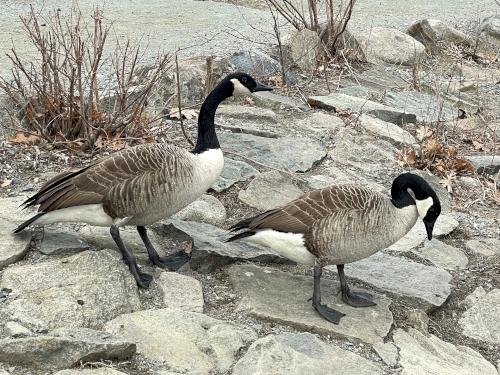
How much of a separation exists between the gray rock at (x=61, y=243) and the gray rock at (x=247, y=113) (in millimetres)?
3109

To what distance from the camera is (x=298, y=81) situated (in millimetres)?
9258

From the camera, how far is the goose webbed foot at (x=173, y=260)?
488cm

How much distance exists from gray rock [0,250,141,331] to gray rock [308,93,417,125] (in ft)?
14.0

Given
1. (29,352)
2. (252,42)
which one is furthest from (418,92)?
(29,352)

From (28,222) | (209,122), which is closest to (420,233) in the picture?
(209,122)

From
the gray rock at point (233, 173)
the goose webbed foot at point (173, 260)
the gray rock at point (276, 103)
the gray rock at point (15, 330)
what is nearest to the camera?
the gray rock at point (15, 330)

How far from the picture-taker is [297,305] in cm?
461

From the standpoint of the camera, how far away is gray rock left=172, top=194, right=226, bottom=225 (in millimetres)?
5648

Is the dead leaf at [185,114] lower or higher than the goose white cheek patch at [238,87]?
lower

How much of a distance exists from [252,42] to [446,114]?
3.11 meters

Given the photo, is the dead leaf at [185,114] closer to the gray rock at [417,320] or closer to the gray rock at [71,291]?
the gray rock at [71,291]

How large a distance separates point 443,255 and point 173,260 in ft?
6.93

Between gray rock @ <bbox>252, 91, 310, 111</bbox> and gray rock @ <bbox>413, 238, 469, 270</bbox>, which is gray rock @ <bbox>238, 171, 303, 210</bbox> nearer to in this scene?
gray rock @ <bbox>413, 238, 469, 270</bbox>

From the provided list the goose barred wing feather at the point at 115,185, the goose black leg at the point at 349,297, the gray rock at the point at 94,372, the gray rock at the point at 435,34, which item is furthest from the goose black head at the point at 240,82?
the gray rock at the point at 435,34
